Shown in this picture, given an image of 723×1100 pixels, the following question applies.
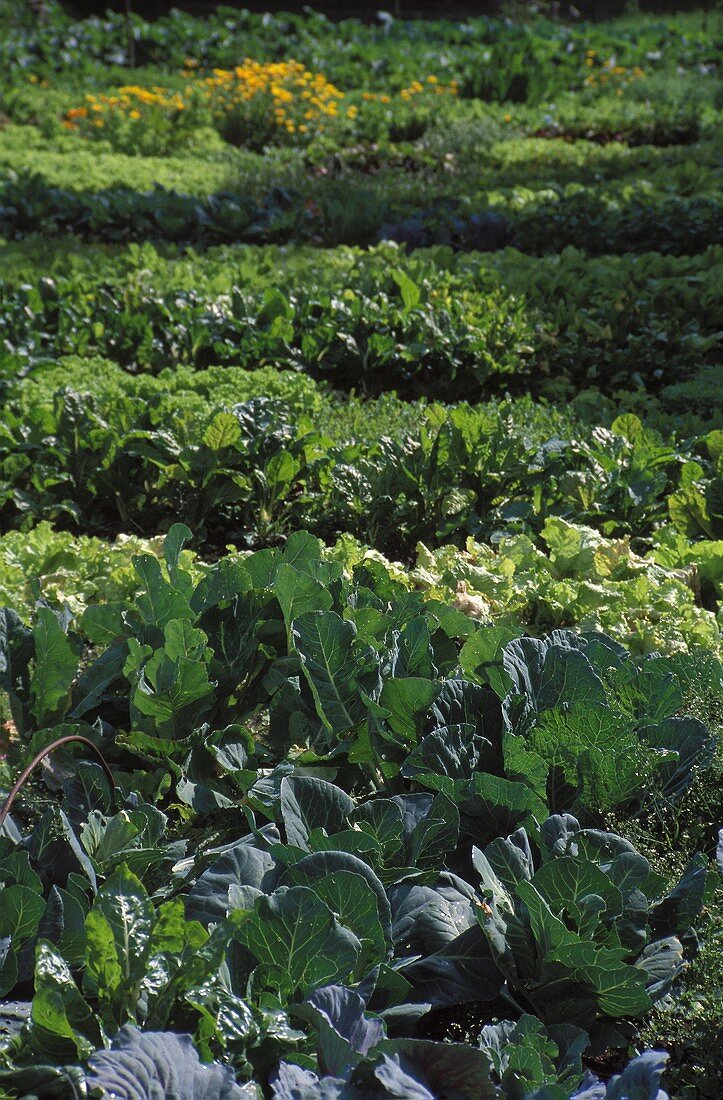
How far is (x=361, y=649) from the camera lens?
287 centimetres

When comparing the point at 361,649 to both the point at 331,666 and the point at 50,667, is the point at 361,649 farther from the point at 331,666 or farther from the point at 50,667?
the point at 50,667

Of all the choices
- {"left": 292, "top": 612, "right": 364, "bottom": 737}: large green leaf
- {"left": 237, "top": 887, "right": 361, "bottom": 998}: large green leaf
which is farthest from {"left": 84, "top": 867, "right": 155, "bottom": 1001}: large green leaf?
{"left": 292, "top": 612, "right": 364, "bottom": 737}: large green leaf

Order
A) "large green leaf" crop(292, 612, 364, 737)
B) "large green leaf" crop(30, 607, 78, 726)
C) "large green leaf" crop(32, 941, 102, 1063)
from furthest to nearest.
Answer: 1. "large green leaf" crop(30, 607, 78, 726)
2. "large green leaf" crop(292, 612, 364, 737)
3. "large green leaf" crop(32, 941, 102, 1063)

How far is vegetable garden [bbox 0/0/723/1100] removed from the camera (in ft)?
6.42

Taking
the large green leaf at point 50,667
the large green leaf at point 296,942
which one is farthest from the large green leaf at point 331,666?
the large green leaf at point 296,942

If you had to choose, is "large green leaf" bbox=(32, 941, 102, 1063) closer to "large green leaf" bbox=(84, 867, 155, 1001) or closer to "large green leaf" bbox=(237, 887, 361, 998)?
"large green leaf" bbox=(84, 867, 155, 1001)

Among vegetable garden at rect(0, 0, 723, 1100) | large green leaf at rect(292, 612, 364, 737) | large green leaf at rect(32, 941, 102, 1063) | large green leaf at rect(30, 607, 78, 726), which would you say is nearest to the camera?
large green leaf at rect(32, 941, 102, 1063)

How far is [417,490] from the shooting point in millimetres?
4719

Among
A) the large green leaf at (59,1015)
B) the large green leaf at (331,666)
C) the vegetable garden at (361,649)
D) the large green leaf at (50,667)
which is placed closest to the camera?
the large green leaf at (59,1015)

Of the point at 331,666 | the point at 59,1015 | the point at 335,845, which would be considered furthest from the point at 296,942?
the point at 331,666

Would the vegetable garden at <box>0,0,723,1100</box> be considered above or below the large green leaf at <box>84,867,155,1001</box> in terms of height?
below

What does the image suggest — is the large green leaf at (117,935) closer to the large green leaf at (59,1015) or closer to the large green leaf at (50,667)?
the large green leaf at (59,1015)

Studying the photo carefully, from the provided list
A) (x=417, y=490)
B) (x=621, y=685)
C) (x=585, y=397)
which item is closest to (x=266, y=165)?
(x=585, y=397)

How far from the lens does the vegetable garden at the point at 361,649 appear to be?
196cm
